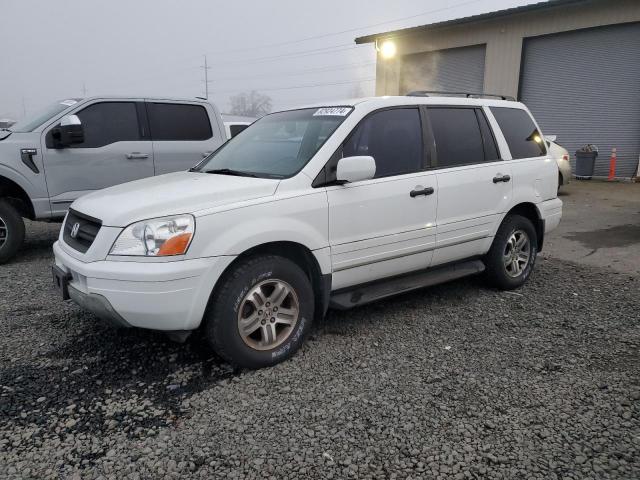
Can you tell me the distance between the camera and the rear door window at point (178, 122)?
6.89 meters

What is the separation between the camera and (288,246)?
346 cm

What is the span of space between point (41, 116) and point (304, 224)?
15.7ft

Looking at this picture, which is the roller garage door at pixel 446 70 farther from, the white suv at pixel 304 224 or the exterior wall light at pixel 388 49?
the white suv at pixel 304 224

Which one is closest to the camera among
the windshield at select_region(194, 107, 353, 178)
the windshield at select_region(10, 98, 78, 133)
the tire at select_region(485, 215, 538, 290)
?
the windshield at select_region(194, 107, 353, 178)

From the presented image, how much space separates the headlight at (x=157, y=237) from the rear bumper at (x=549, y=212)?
3662 mm

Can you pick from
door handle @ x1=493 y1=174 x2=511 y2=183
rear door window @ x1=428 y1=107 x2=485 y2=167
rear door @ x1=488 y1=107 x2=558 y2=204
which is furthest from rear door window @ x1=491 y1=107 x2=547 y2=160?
rear door window @ x1=428 y1=107 x2=485 y2=167

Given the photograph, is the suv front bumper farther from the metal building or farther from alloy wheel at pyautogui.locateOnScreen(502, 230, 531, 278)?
the metal building

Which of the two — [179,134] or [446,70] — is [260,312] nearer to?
[179,134]

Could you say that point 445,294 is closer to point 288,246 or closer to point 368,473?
point 288,246

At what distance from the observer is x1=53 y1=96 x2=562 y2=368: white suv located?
3.01 meters

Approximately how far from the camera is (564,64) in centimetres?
1519

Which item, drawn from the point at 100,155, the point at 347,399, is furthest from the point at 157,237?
the point at 100,155

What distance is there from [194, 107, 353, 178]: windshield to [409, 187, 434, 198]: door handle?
0.79 meters

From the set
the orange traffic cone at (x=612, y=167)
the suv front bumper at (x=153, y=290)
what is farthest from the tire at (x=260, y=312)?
the orange traffic cone at (x=612, y=167)
